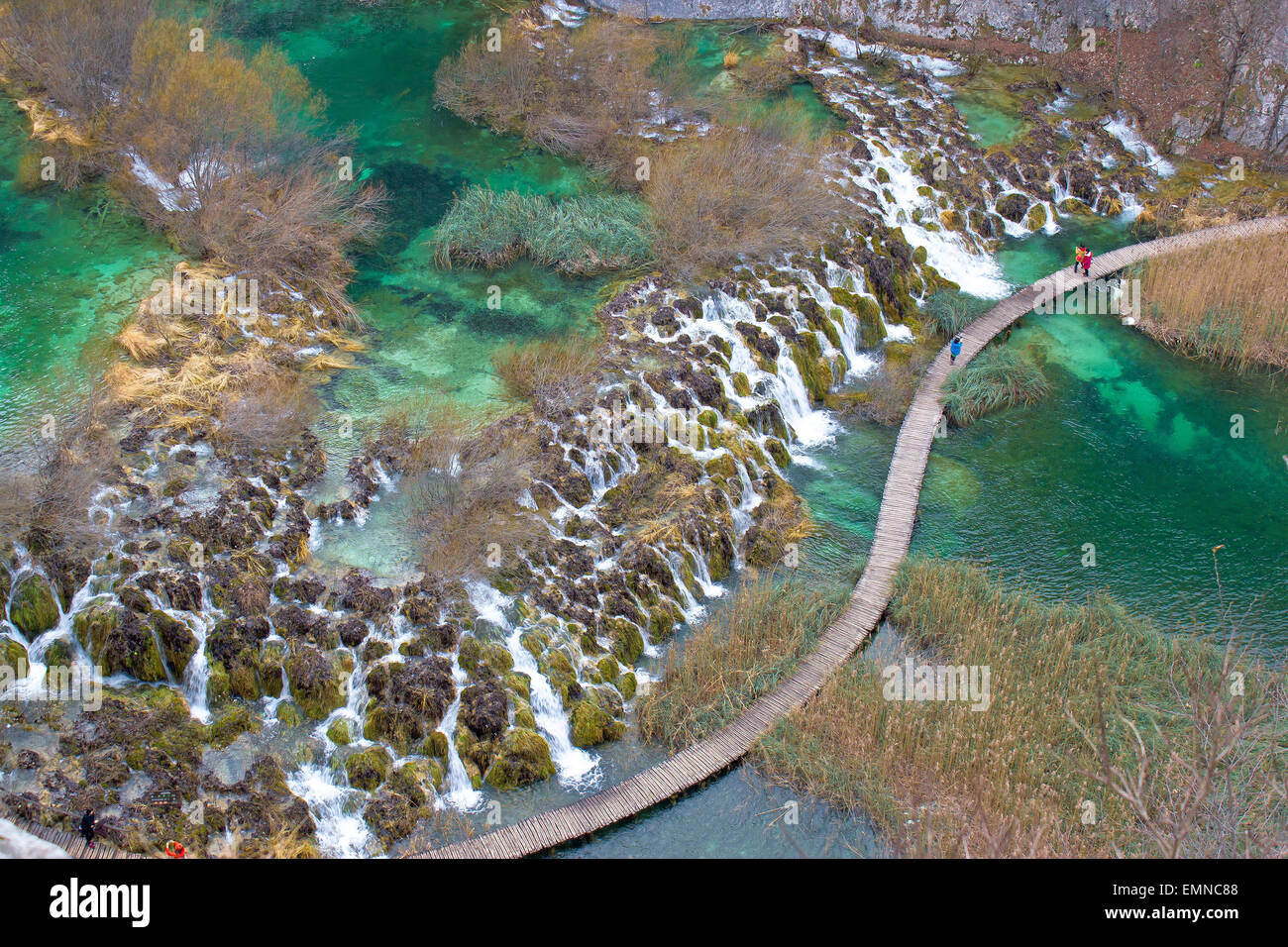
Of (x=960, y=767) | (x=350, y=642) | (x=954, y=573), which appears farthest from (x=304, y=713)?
(x=954, y=573)

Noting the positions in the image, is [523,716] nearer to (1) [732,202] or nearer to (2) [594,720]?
(2) [594,720]

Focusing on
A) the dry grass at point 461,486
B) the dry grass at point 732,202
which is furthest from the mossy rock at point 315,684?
the dry grass at point 732,202

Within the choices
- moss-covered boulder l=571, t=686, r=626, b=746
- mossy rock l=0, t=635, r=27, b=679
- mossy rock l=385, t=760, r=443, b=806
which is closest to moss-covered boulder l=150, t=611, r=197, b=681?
mossy rock l=0, t=635, r=27, b=679

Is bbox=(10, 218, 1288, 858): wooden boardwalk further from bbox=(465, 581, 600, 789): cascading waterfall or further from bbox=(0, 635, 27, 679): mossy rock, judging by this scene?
bbox=(0, 635, 27, 679): mossy rock

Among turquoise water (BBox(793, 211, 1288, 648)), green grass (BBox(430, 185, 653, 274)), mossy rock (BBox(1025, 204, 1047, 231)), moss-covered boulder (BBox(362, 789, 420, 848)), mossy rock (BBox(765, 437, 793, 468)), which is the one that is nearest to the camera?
moss-covered boulder (BBox(362, 789, 420, 848))

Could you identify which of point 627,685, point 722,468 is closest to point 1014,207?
point 722,468
